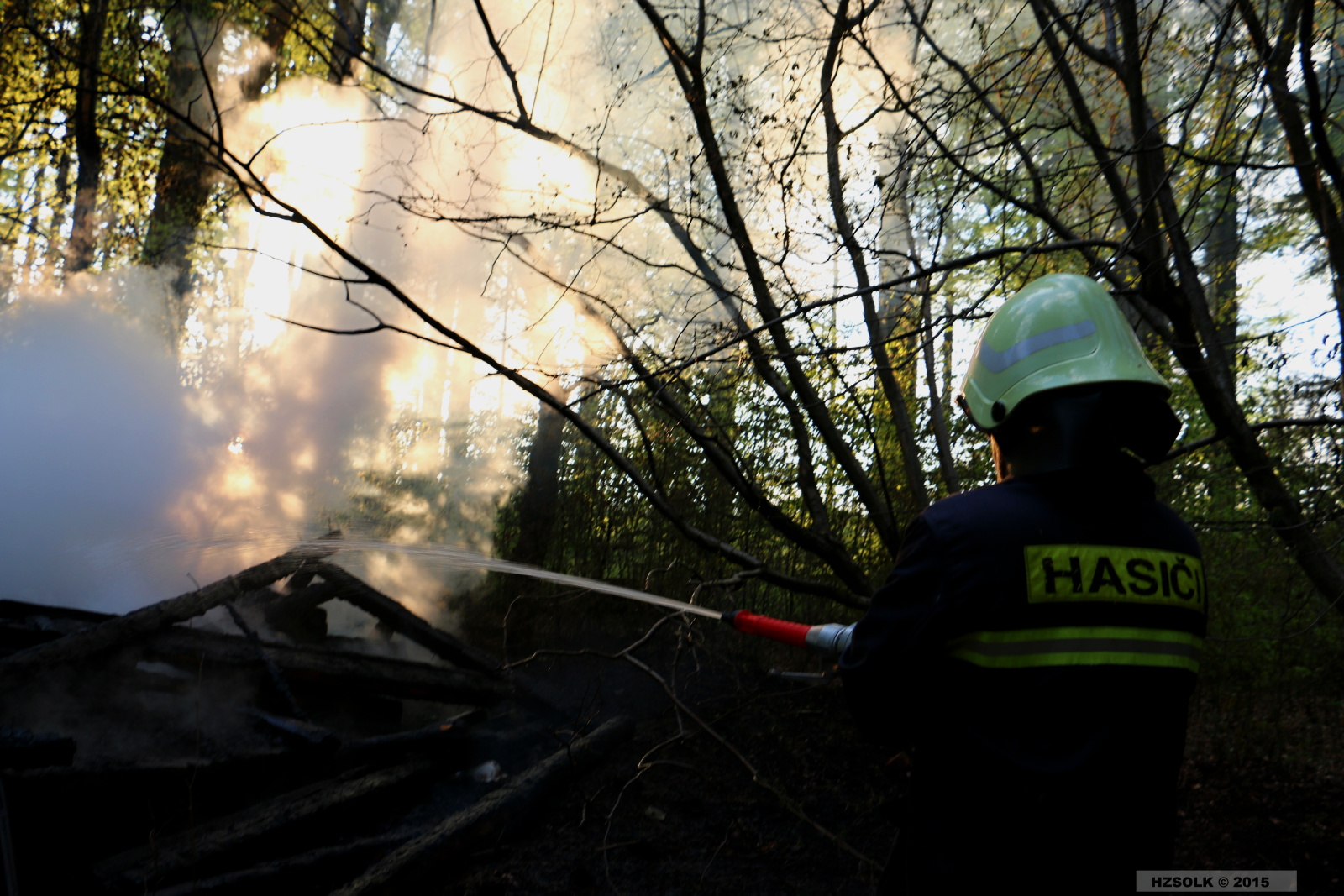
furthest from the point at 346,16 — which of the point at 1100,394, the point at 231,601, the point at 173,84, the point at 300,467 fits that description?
the point at 1100,394

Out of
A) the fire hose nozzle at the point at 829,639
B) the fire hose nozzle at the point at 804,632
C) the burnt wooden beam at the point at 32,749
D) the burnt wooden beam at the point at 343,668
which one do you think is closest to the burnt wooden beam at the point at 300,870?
the burnt wooden beam at the point at 32,749

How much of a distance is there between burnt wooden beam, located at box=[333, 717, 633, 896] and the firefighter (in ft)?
8.76

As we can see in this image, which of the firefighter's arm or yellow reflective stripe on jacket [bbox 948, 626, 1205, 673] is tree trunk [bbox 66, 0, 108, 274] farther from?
yellow reflective stripe on jacket [bbox 948, 626, 1205, 673]

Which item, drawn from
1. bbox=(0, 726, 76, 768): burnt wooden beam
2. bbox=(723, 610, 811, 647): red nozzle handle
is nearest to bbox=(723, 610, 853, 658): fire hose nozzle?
bbox=(723, 610, 811, 647): red nozzle handle

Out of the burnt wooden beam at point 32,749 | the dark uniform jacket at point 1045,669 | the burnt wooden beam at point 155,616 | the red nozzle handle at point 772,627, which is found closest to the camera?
the dark uniform jacket at point 1045,669

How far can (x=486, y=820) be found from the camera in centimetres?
414

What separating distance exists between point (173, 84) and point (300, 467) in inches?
243

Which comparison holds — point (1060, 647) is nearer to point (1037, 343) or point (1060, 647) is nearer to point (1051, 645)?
point (1051, 645)

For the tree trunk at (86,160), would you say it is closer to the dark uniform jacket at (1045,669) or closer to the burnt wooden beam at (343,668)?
the burnt wooden beam at (343,668)

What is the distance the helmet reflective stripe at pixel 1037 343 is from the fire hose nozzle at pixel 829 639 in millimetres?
759

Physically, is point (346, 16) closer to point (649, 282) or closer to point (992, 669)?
point (649, 282)

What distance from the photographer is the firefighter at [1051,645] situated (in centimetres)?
147

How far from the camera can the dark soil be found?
13.2ft

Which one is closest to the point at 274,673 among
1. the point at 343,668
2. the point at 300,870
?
the point at 343,668
